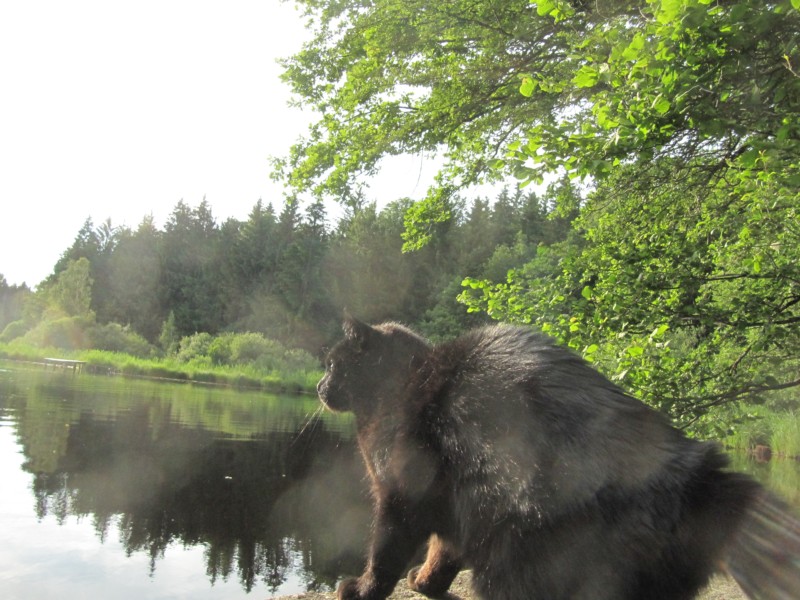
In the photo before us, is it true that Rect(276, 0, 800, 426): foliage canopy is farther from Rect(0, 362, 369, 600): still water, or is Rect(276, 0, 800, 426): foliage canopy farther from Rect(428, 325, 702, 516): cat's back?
Rect(0, 362, 369, 600): still water

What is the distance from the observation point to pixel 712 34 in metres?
3.09

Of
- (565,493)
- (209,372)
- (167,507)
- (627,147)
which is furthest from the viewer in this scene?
(209,372)

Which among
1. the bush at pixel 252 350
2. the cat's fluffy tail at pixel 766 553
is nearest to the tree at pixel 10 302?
the bush at pixel 252 350

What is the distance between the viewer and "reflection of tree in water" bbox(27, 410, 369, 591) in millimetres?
6242

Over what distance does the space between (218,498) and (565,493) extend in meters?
6.32

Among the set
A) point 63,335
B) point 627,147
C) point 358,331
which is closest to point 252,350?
point 63,335

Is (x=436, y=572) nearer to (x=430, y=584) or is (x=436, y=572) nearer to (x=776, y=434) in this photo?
(x=430, y=584)

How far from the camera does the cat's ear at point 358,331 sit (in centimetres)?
481

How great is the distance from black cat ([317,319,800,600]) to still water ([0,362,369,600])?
275 centimetres

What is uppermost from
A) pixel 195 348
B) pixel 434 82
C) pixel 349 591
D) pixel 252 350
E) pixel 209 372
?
pixel 434 82

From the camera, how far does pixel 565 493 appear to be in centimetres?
267

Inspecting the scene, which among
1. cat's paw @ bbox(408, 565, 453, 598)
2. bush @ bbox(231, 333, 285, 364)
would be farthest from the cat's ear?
bush @ bbox(231, 333, 285, 364)

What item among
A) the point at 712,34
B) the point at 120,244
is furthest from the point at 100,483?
the point at 120,244

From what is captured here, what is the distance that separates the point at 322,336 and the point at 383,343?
44410mm
